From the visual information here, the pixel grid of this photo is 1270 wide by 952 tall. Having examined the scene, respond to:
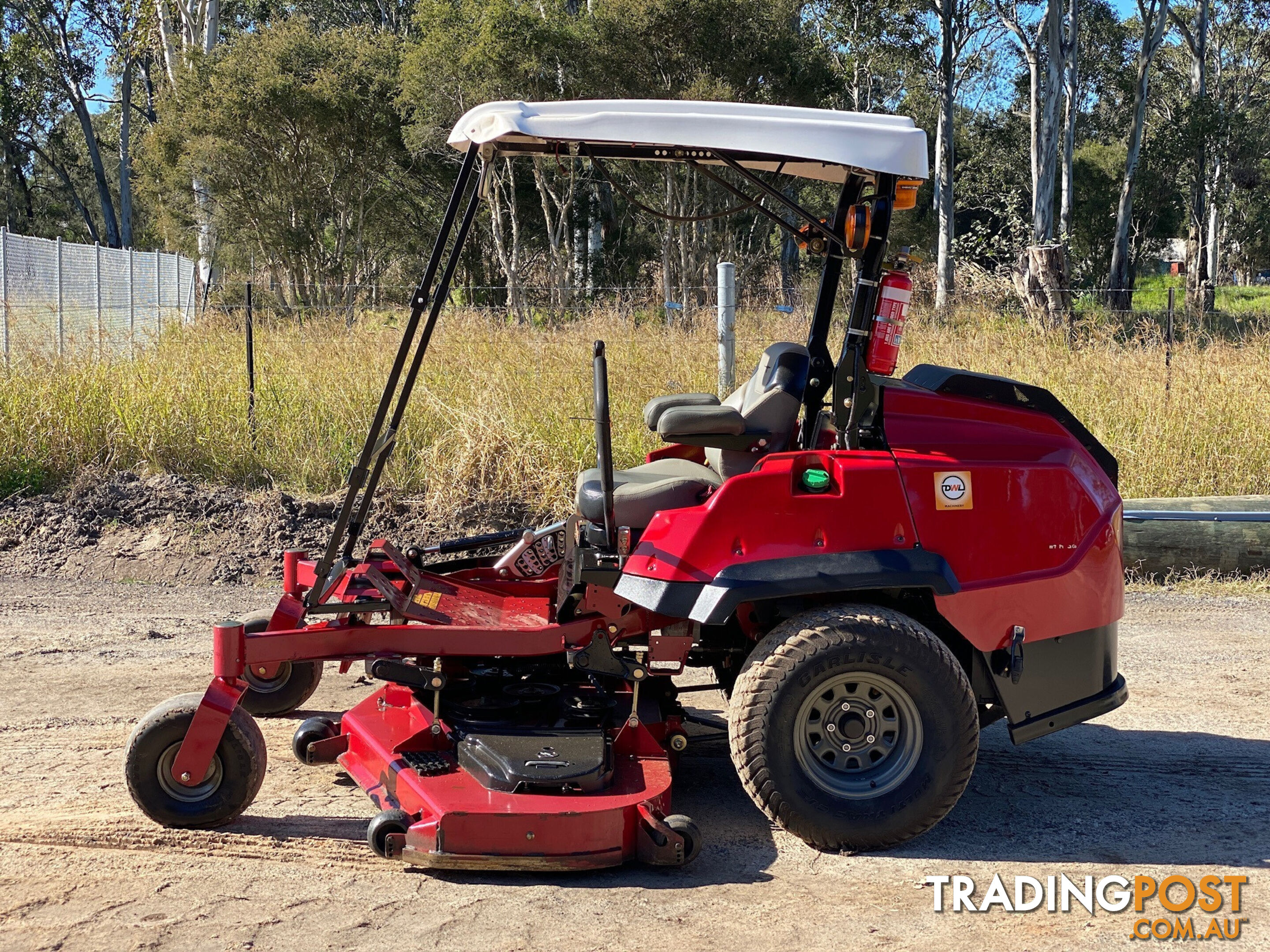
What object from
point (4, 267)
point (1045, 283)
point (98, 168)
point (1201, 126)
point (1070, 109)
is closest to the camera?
point (4, 267)

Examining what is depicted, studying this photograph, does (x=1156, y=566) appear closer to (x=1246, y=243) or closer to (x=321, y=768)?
(x=321, y=768)

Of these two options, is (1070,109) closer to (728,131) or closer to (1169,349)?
(1169,349)

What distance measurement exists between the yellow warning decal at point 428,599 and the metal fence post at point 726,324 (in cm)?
495

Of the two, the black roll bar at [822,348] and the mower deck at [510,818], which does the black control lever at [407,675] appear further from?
the black roll bar at [822,348]

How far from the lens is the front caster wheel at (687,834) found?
3.83m

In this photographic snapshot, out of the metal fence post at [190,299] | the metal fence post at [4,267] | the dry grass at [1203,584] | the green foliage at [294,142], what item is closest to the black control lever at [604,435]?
the dry grass at [1203,584]

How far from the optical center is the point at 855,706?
4082 mm

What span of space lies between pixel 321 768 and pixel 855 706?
2.09 meters

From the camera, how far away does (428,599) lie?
4707mm

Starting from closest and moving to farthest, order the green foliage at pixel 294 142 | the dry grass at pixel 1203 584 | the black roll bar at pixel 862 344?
the black roll bar at pixel 862 344 < the dry grass at pixel 1203 584 < the green foliage at pixel 294 142

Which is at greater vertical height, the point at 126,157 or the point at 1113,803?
the point at 126,157

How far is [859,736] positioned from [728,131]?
2.02 m

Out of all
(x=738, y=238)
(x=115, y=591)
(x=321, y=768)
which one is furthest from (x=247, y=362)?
(x=738, y=238)

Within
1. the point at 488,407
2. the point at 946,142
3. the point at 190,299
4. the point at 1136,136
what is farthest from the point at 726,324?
the point at 1136,136
